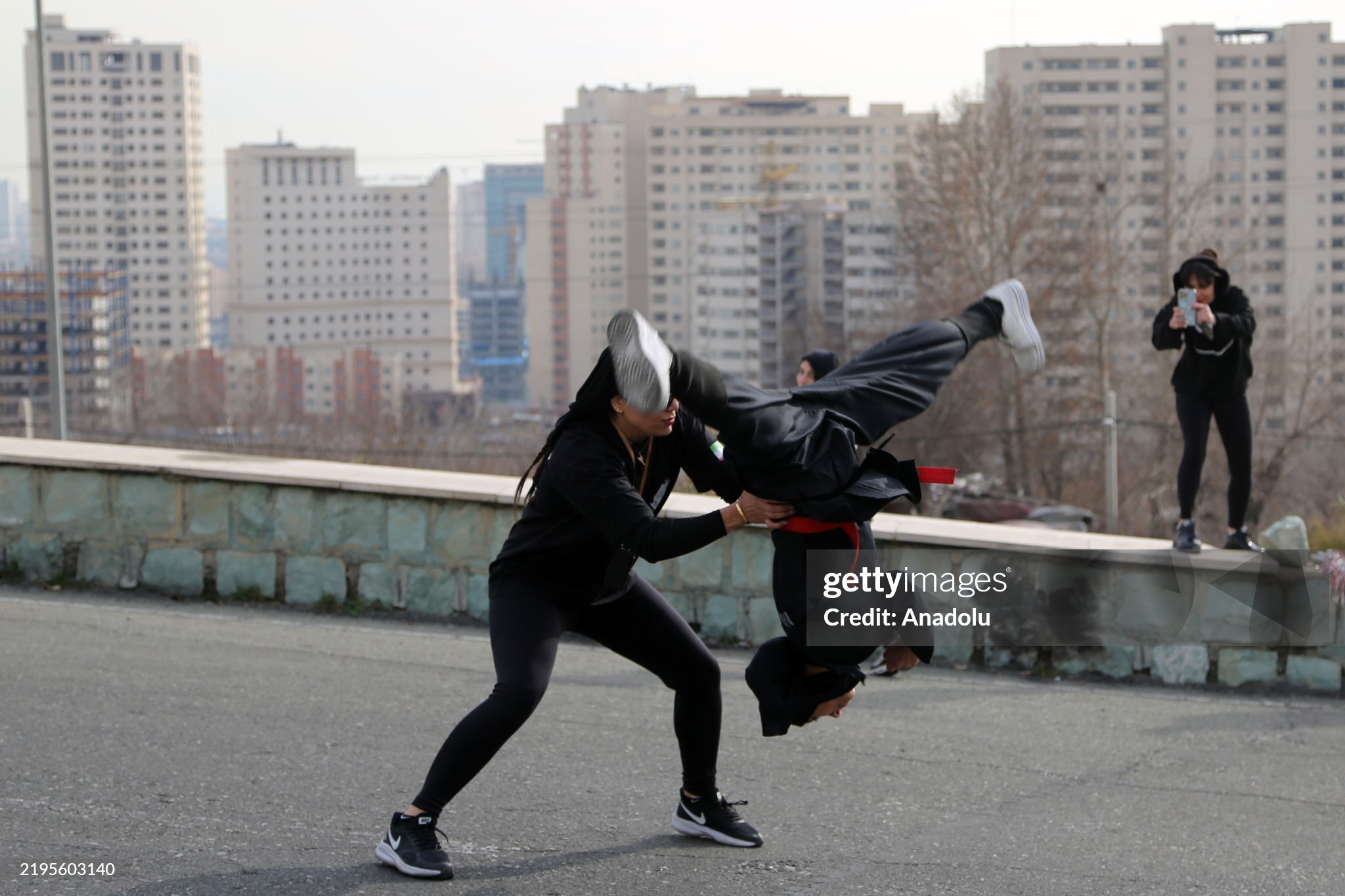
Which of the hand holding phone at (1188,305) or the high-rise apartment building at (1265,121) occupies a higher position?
the high-rise apartment building at (1265,121)

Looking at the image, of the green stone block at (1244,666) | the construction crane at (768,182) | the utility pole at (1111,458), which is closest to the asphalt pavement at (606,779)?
the green stone block at (1244,666)

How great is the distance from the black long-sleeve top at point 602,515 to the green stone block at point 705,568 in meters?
3.63

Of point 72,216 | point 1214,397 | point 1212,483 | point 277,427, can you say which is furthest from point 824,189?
point 1214,397

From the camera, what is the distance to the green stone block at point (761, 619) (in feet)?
26.3

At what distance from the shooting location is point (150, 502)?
8.70 metres

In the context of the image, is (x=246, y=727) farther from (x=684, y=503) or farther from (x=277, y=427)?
(x=277, y=427)

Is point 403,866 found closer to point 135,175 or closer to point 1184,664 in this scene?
point 1184,664

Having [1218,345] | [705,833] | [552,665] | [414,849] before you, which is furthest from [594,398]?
[1218,345]

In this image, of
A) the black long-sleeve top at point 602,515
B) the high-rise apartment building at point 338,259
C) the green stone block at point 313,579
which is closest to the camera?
the black long-sleeve top at point 602,515

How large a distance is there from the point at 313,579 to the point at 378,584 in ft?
1.41

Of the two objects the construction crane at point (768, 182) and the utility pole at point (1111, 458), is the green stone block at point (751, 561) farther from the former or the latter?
the construction crane at point (768, 182)

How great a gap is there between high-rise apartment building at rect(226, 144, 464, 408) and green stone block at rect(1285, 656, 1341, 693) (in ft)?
484

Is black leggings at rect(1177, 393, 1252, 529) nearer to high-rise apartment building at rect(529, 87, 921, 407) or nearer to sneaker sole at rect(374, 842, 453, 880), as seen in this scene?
sneaker sole at rect(374, 842, 453, 880)

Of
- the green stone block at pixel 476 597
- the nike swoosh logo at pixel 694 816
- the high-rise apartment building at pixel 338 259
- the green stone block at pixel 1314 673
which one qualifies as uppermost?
the high-rise apartment building at pixel 338 259
